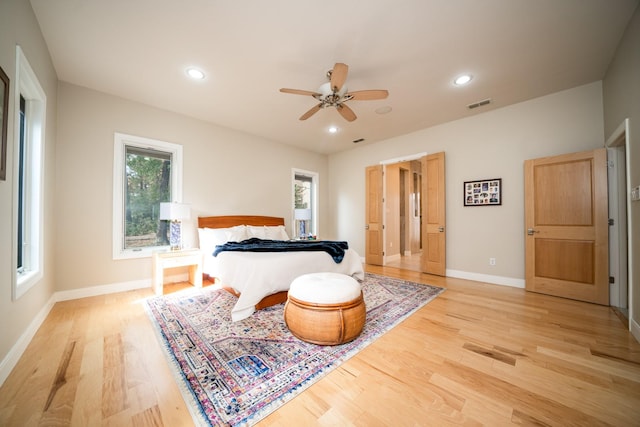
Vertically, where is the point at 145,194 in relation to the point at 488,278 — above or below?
above

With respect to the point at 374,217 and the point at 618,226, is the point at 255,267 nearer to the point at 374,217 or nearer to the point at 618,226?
the point at 374,217

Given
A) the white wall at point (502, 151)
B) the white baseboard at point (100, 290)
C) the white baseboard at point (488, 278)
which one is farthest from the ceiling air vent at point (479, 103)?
the white baseboard at point (100, 290)

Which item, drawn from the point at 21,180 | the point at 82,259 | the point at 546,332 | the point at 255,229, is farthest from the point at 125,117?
the point at 546,332

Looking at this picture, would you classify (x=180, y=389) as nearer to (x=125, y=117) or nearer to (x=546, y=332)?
(x=546, y=332)

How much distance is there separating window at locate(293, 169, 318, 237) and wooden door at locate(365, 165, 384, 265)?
1430 millimetres

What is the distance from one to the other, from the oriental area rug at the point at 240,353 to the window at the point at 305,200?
9.68ft

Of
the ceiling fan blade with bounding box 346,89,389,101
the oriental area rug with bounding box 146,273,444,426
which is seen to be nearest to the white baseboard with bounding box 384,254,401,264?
the oriental area rug with bounding box 146,273,444,426

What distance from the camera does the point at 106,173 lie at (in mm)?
3377

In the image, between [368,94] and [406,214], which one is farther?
[406,214]

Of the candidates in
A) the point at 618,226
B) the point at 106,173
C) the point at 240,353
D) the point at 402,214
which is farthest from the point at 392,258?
the point at 106,173

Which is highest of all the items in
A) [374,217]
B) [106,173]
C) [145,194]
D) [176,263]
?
[106,173]

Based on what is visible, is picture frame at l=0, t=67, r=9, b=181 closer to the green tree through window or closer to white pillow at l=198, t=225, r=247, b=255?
the green tree through window

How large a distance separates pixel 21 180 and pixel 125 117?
67.9 inches

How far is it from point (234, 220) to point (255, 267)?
220 cm
